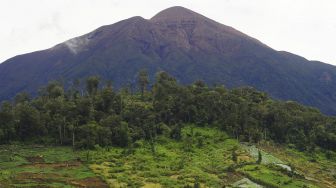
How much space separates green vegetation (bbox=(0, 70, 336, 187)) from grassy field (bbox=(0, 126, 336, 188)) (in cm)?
19

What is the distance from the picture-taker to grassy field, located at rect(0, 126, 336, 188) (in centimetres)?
7412

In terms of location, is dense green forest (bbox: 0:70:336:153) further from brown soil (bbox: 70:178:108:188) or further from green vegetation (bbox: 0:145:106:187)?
brown soil (bbox: 70:178:108:188)

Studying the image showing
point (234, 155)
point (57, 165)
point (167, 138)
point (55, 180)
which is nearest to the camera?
point (55, 180)

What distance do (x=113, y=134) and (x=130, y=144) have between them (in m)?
4.40

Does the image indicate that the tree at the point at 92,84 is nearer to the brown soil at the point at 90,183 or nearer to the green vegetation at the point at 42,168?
the green vegetation at the point at 42,168

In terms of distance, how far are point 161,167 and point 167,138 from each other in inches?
953

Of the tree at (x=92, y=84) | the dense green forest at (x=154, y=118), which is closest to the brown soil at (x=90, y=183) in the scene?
the dense green forest at (x=154, y=118)

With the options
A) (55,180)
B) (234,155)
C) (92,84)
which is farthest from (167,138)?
(55,180)

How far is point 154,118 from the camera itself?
11394 centimetres

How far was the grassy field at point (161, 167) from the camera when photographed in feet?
243

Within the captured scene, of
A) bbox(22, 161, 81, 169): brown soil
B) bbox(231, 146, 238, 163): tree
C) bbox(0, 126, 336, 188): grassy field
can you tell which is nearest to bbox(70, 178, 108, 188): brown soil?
bbox(0, 126, 336, 188): grassy field

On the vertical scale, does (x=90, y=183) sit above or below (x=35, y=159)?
below

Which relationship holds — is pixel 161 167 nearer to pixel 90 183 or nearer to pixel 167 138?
pixel 90 183

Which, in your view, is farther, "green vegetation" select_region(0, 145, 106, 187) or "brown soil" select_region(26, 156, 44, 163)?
"brown soil" select_region(26, 156, 44, 163)
